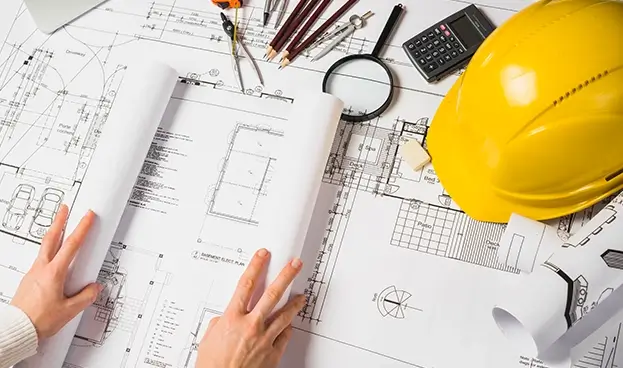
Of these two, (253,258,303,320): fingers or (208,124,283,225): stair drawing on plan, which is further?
(208,124,283,225): stair drawing on plan

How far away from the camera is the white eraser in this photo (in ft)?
3.45

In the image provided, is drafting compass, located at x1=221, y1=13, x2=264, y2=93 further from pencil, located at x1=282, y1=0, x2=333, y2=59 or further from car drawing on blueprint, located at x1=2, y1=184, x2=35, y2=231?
car drawing on blueprint, located at x1=2, y1=184, x2=35, y2=231

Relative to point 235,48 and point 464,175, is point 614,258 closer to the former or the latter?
point 464,175

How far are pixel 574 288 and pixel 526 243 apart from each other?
5.1 inches

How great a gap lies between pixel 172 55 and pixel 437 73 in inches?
20.4

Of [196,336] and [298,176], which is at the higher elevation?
[298,176]

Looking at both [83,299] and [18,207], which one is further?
[18,207]

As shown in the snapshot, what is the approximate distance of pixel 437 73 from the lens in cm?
109

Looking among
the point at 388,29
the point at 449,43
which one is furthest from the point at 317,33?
the point at 449,43

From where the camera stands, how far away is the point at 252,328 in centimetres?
93

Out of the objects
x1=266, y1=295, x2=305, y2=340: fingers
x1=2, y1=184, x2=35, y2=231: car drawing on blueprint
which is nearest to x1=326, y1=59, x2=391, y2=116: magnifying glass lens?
x1=266, y1=295, x2=305, y2=340: fingers

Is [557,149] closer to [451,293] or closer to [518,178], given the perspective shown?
[518,178]

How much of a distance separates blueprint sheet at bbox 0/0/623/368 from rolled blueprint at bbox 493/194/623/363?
81 millimetres

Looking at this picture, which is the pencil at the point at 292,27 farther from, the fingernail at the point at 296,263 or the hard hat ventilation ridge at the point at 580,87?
the hard hat ventilation ridge at the point at 580,87
